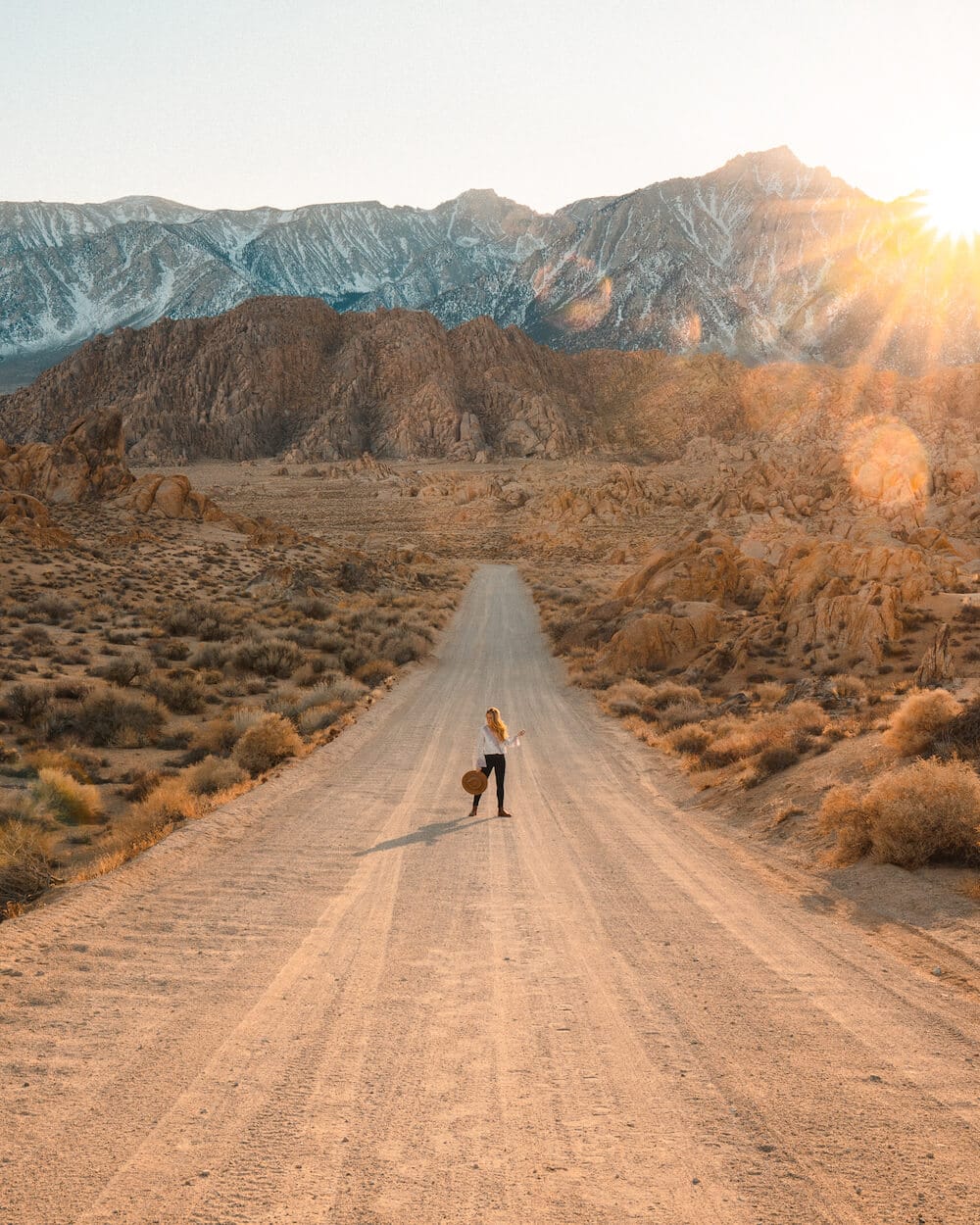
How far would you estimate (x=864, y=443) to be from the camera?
77.9 m

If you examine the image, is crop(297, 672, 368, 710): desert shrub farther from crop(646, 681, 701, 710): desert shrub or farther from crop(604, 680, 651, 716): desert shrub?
crop(646, 681, 701, 710): desert shrub

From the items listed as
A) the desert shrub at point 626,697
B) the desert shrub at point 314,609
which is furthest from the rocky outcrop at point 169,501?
the desert shrub at point 626,697

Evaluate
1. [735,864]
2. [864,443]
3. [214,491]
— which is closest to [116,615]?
[735,864]

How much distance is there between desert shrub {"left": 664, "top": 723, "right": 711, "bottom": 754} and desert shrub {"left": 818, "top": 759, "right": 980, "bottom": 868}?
659 cm

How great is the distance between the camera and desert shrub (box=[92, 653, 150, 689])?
21.5 meters

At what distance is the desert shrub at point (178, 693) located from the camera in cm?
2005

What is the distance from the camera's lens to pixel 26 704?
1828 cm

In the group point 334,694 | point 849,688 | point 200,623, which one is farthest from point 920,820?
point 200,623

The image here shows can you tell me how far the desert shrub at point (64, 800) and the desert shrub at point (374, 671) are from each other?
1142 cm

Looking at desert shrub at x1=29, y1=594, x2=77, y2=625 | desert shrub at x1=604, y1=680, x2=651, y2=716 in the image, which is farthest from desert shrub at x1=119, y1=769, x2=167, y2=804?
desert shrub at x1=29, y1=594, x2=77, y2=625

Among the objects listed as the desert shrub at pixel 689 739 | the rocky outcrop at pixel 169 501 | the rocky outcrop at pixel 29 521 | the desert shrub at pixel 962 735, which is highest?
the rocky outcrop at pixel 169 501

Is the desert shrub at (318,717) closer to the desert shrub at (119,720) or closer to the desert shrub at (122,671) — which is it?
the desert shrub at (119,720)

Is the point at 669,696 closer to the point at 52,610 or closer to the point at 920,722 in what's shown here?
the point at 920,722

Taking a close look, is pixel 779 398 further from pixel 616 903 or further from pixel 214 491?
pixel 616 903
